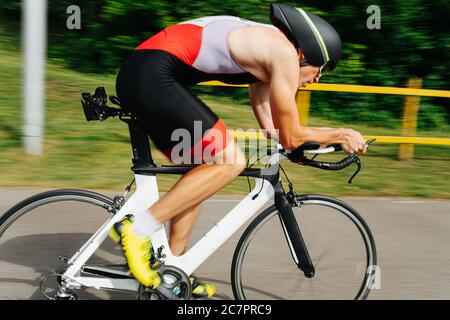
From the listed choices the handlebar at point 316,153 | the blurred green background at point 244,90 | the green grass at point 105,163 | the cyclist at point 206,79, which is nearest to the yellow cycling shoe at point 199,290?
the cyclist at point 206,79

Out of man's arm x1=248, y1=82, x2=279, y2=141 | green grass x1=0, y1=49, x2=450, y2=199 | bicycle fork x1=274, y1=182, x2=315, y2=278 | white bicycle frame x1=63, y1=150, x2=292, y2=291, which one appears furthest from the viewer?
green grass x1=0, y1=49, x2=450, y2=199

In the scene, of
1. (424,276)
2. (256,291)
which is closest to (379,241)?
(424,276)

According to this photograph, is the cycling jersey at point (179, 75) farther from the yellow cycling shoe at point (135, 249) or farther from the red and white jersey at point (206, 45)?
the yellow cycling shoe at point (135, 249)

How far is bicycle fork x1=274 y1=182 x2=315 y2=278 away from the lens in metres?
3.54

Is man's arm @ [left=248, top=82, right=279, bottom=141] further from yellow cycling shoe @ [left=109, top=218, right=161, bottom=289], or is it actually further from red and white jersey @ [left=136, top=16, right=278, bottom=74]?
yellow cycling shoe @ [left=109, top=218, right=161, bottom=289]

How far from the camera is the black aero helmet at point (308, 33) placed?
3.18 m

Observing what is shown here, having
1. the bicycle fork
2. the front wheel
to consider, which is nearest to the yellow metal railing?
the front wheel

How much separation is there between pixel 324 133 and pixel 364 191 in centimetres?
322

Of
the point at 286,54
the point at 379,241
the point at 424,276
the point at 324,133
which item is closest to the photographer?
the point at 286,54

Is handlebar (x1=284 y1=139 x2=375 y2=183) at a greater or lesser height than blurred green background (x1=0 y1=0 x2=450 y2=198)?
greater

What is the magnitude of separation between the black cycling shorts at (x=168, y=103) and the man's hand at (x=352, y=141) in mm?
565
